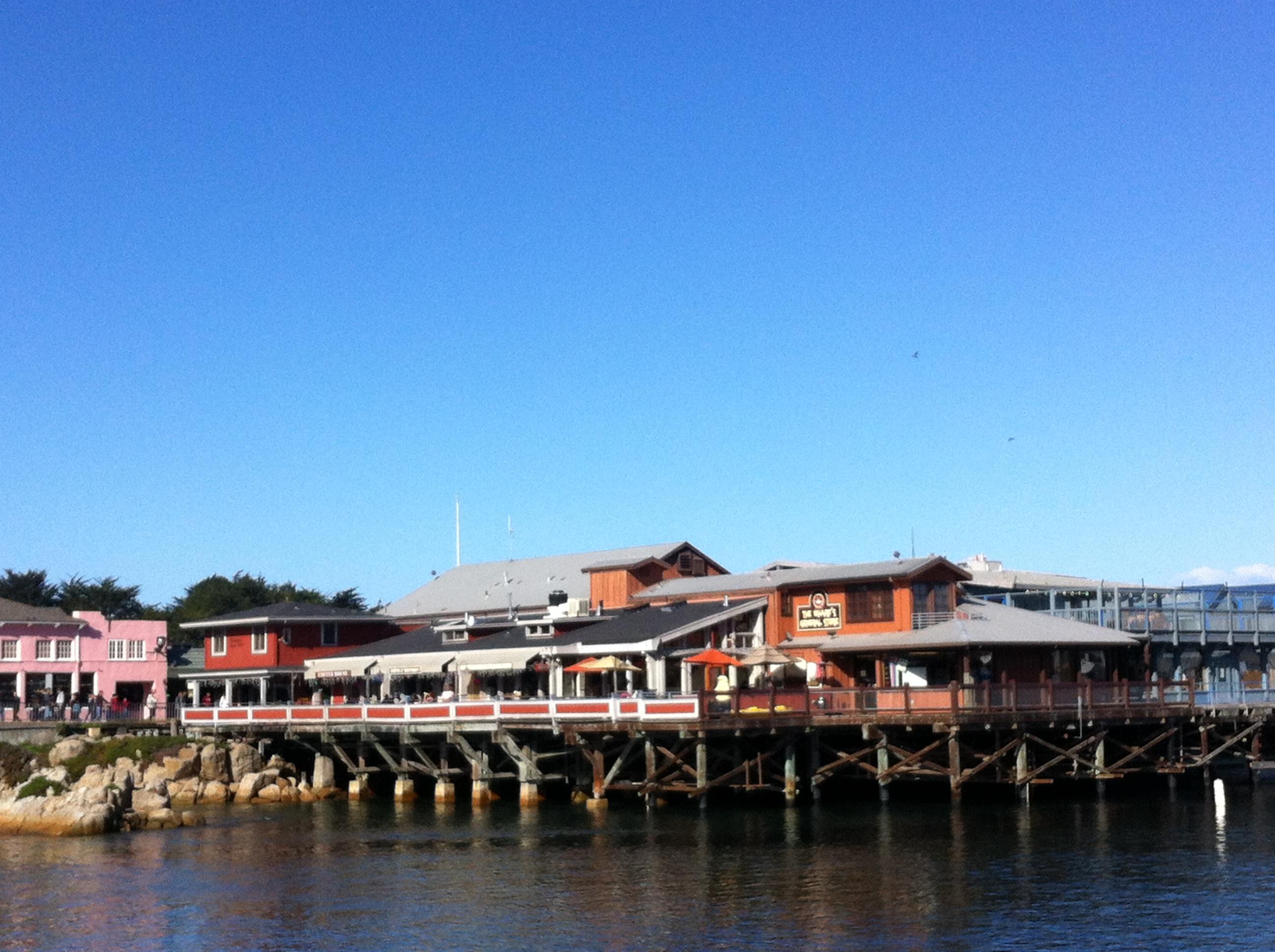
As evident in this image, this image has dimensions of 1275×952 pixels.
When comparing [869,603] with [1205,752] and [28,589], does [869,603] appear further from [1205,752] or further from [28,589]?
[28,589]

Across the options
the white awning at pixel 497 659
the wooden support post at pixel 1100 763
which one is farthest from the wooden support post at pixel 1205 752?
the white awning at pixel 497 659

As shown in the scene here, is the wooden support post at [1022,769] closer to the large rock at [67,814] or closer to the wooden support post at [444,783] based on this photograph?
the wooden support post at [444,783]

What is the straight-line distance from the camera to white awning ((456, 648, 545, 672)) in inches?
2372

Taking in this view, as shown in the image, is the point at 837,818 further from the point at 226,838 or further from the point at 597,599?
the point at 597,599

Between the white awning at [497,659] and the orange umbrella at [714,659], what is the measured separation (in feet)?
24.8

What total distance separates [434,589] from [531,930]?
182ft

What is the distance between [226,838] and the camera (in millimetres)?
48969

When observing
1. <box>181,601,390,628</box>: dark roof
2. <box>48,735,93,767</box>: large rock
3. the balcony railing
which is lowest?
<box>48,735,93,767</box>: large rock

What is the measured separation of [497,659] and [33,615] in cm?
2995

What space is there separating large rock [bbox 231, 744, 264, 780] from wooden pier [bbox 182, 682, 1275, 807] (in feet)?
15.1

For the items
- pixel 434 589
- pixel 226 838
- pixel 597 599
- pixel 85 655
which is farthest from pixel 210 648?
pixel 226 838

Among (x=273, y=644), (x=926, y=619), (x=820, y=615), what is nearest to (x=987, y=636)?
(x=926, y=619)

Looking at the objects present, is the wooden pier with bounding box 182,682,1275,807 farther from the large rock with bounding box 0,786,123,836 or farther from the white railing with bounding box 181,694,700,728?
the large rock with bounding box 0,786,123,836

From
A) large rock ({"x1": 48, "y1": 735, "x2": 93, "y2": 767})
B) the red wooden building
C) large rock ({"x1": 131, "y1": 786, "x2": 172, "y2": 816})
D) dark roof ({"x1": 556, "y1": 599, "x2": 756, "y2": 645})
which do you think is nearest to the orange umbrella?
dark roof ({"x1": 556, "y1": 599, "x2": 756, "y2": 645})
